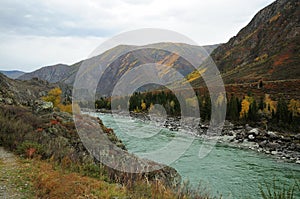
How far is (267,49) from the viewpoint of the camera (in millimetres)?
121875

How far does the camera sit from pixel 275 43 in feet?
400

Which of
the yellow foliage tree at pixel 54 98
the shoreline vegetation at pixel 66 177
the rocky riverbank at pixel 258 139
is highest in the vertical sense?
the yellow foliage tree at pixel 54 98

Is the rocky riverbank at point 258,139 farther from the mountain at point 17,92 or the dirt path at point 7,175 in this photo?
the dirt path at point 7,175

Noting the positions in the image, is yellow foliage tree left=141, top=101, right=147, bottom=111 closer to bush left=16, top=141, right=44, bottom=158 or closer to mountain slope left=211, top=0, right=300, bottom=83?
mountain slope left=211, top=0, right=300, bottom=83

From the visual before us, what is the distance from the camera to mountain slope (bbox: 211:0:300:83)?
94750 millimetres

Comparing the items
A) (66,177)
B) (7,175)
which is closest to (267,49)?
(66,177)

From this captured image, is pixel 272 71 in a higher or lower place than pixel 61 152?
higher

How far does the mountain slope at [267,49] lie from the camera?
9475cm

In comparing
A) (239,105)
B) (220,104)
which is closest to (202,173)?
(239,105)

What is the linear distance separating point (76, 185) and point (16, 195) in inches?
54.0

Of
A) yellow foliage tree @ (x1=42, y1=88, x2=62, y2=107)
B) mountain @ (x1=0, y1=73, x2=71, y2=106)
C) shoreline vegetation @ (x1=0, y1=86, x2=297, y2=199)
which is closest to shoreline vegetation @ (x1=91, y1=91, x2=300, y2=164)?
yellow foliage tree @ (x1=42, y1=88, x2=62, y2=107)

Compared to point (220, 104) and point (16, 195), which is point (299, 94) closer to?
point (220, 104)

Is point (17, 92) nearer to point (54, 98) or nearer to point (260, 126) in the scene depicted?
point (54, 98)

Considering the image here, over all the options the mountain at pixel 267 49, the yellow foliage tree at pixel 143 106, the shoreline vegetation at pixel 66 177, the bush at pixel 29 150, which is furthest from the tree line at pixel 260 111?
the bush at pixel 29 150
